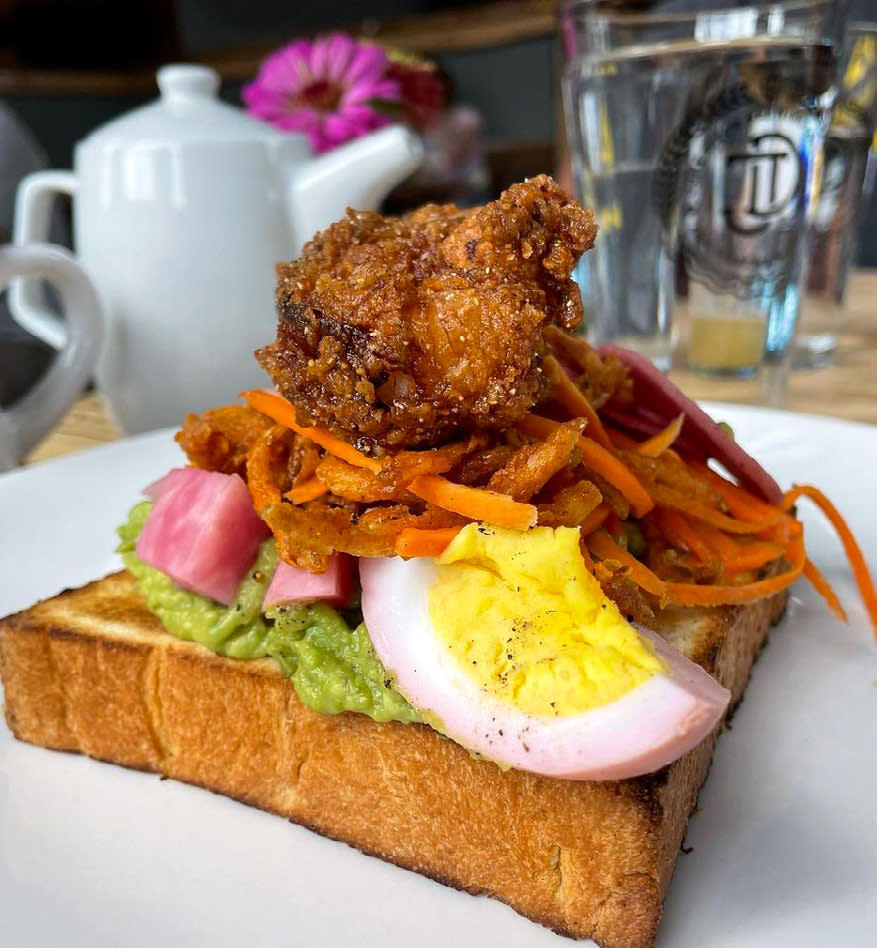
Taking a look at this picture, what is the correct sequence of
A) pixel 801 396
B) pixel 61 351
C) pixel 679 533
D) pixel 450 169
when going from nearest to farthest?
1. pixel 679 533
2. pixel 61 351
3. pixel 801 396
4. pixel 450 169

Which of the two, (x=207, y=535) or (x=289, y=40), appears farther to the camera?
(x=289, y=40)

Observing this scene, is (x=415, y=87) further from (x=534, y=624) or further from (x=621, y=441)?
(x=534, y=624)

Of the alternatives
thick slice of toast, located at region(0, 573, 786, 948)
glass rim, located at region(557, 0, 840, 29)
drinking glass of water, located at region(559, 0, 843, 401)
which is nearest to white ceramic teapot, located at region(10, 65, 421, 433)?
drinking glass of water, located at region(559, 0, 843, 401)

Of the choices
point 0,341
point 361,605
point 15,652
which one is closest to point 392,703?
point 361,605

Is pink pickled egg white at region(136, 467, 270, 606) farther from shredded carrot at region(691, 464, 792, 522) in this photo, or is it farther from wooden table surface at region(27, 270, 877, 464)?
wooden table surface at region(27, 270, 877, 464)

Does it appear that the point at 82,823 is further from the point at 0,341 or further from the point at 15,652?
the point at 0,341

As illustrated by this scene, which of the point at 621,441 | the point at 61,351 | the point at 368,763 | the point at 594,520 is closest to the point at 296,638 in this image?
the point at 368,763

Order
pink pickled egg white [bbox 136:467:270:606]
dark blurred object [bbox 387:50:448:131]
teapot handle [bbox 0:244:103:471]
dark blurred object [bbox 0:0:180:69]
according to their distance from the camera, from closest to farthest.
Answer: pink pickled egg white [bbox 136:467:270:606] → teapot handle [bbox 0:244:103:471] → dark blurred object [bbox 387:50:448:131] → dark blurred object [bbox 0:0:180:69]

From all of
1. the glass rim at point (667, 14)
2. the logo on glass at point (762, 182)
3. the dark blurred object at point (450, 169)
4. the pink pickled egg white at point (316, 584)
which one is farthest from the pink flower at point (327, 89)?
the dark blurred object at point (450, 169)
